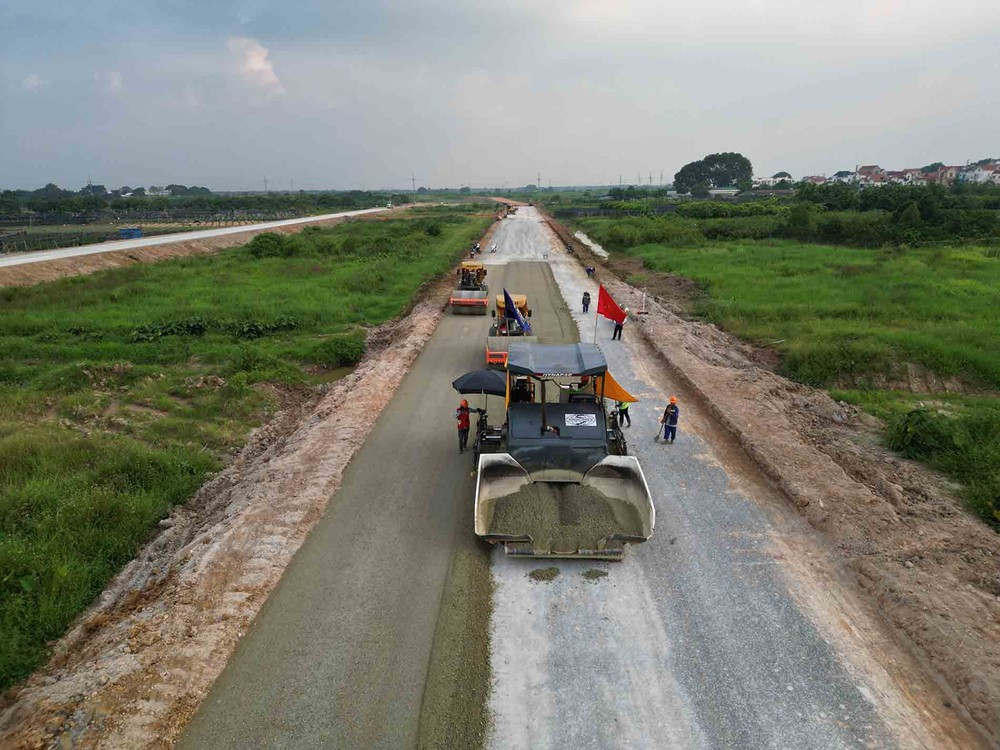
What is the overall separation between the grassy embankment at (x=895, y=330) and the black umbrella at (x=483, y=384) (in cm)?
913

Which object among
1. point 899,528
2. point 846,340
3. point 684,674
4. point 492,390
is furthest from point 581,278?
point 684,674

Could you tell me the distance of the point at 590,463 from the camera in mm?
9844

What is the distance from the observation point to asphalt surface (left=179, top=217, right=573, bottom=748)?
20.1ft

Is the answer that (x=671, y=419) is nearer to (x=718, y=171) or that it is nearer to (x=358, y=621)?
(x=358, y=621)

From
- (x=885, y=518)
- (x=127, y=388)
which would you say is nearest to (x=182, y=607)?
(x=885, y=518)

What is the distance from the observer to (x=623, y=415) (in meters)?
13.2

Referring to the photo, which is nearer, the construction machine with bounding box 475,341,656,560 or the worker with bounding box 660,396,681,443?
the construction machine with bounding box 475,341,656,560

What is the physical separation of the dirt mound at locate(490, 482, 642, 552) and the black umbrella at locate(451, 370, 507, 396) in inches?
105

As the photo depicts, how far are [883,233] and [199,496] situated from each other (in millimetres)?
53263

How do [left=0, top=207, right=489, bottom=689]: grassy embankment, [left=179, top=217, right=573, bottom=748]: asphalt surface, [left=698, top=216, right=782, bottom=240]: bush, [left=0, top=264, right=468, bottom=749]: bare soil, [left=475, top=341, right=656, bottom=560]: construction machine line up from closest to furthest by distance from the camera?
[left=0, top=264, right=468, bottom=749]: bare soil → [left=179, top=217, right=573, bottom=748]: asphalt surface → [left=0, top=207, right=489, bottom=689]: grassy embankment → [left=475, top=341, right=656, bottom=560]: construction machine → [left=698, top=216, right=782, bottom=240]: bush

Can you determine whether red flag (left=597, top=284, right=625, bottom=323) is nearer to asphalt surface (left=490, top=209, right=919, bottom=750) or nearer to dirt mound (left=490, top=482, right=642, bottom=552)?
asphalt surface (left=490, top=209, right=919, bottom=750)

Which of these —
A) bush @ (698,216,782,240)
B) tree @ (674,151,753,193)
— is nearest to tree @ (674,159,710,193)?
tree @ (674,151,753,193)

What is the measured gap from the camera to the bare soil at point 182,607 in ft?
19.8

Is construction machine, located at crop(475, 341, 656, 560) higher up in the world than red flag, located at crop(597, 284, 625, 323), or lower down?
lower down
